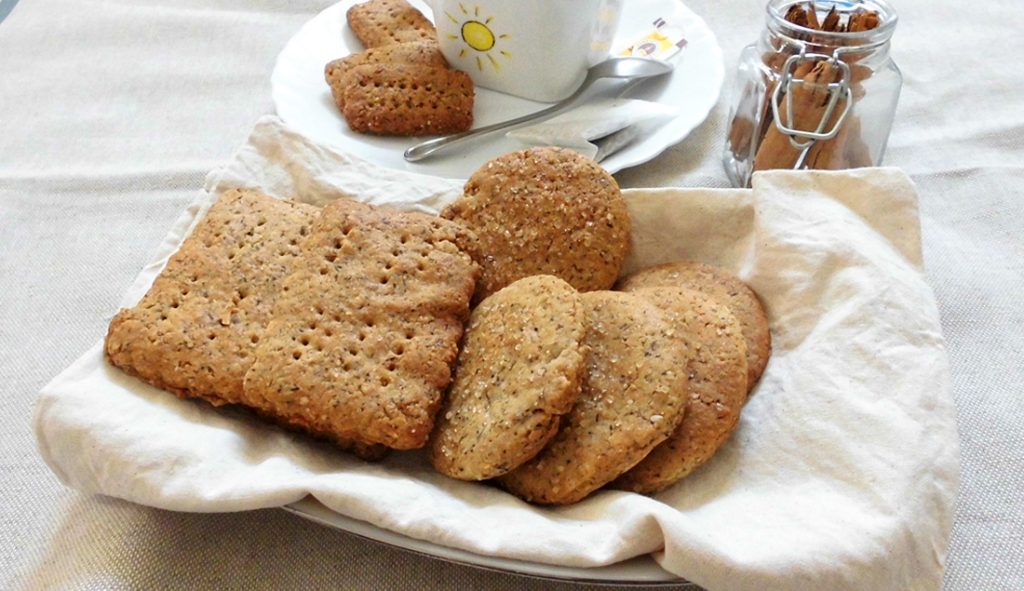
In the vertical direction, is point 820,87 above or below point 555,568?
above

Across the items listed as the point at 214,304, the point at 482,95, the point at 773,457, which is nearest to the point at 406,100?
the point at 482,95

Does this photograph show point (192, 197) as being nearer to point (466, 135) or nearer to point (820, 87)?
point (466, 135)

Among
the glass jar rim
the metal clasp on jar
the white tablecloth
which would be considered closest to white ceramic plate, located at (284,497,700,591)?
the white tablecloth

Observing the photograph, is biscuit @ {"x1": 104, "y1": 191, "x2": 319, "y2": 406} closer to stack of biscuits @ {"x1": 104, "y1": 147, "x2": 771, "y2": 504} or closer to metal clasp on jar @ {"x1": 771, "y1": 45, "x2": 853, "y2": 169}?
stack of biscuits @ {"x1": 104, "y1": 147, "x2": 771, "y2": 504}

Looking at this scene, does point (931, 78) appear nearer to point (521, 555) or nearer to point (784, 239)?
point (784, 239)

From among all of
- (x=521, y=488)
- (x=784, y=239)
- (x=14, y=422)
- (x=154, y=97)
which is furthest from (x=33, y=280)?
(x=784, y=239)

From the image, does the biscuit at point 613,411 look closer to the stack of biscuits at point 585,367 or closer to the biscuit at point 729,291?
the stack of biscuits at point 585,367

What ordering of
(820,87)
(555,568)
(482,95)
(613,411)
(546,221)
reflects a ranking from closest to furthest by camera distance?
(555,568)
(613,411)
(546,221)
(820,87)
(482,95)
